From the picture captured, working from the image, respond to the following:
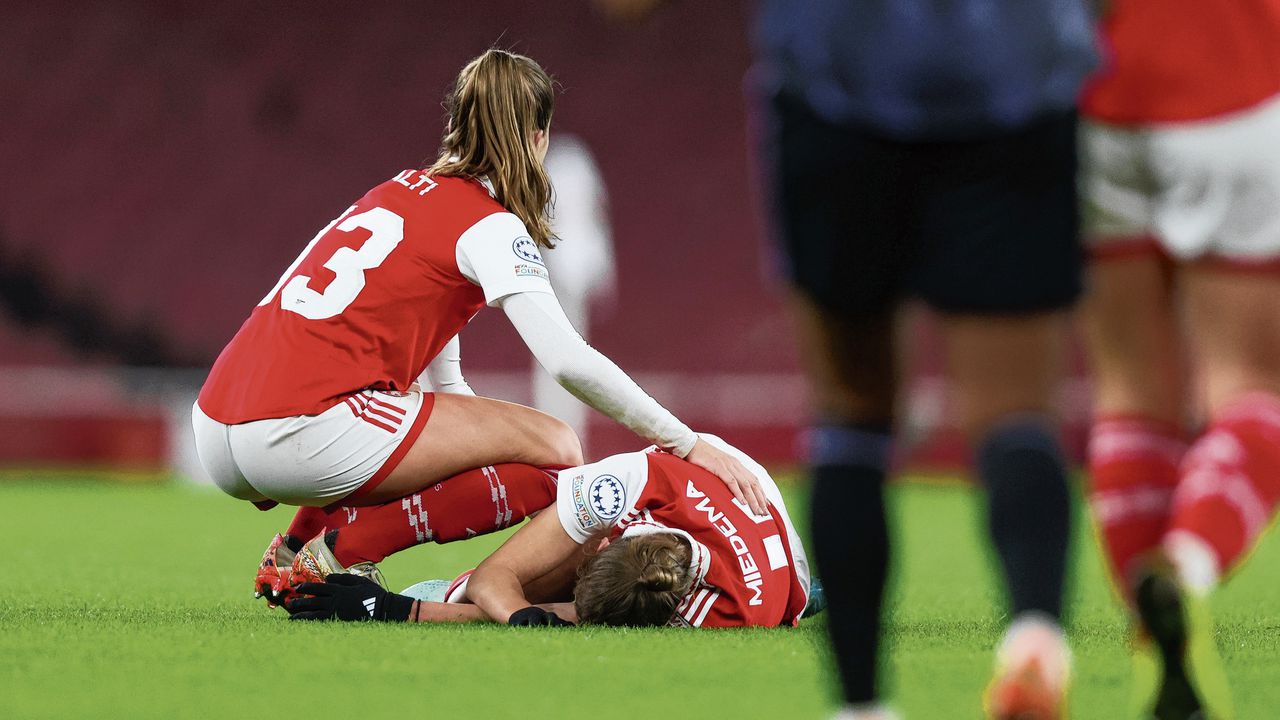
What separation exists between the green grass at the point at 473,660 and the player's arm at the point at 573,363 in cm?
39

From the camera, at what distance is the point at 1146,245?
97.2 inches

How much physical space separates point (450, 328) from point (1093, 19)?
6.92 feet

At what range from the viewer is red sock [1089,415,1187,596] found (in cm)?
252

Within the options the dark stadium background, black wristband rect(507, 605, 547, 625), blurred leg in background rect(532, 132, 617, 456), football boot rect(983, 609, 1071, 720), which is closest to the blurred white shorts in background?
football boot rect(983, 609, 1071, 720)

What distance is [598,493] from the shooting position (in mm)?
3568

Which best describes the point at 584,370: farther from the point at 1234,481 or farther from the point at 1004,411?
the point at 1004,411

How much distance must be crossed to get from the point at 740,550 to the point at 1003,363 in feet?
5.59

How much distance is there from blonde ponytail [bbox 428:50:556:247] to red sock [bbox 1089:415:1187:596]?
1653mm

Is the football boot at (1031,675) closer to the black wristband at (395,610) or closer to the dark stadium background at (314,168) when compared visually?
the black wristband at (395,610)

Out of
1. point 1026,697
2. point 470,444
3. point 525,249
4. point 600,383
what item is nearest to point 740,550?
point 600,383

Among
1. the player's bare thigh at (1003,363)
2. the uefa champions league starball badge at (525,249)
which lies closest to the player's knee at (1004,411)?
the player's bare thigh at (1003,363)

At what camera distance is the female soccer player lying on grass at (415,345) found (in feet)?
11.8

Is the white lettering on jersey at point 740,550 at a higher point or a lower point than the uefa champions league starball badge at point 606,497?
lower

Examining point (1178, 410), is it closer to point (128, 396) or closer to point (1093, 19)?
point (1093, 19)
